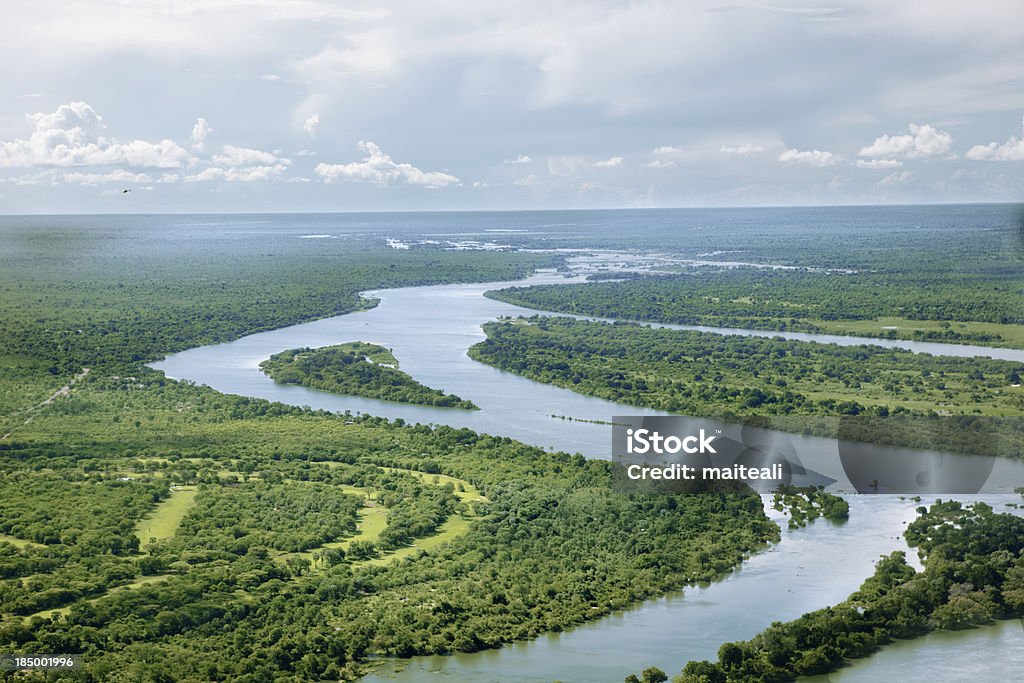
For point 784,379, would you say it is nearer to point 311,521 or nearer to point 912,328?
point 912,328

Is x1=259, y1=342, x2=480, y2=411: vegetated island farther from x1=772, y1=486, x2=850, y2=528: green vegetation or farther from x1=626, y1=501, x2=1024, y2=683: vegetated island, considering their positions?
x1=626, y1=501, x2=1024, y2=683: vegetated island

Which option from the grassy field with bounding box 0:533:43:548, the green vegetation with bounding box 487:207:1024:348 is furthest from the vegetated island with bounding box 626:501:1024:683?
the green vegetation with bounding box 487:207:1024:348

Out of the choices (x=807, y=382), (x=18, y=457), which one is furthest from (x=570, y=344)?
(x=18, y=457)

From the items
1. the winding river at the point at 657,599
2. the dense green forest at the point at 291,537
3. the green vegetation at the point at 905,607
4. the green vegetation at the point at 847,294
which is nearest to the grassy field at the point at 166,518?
the dense green forest at the point at 291,537

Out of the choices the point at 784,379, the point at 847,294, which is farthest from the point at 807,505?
the point at 847,294

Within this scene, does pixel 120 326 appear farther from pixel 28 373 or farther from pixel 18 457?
pixel 18 457
